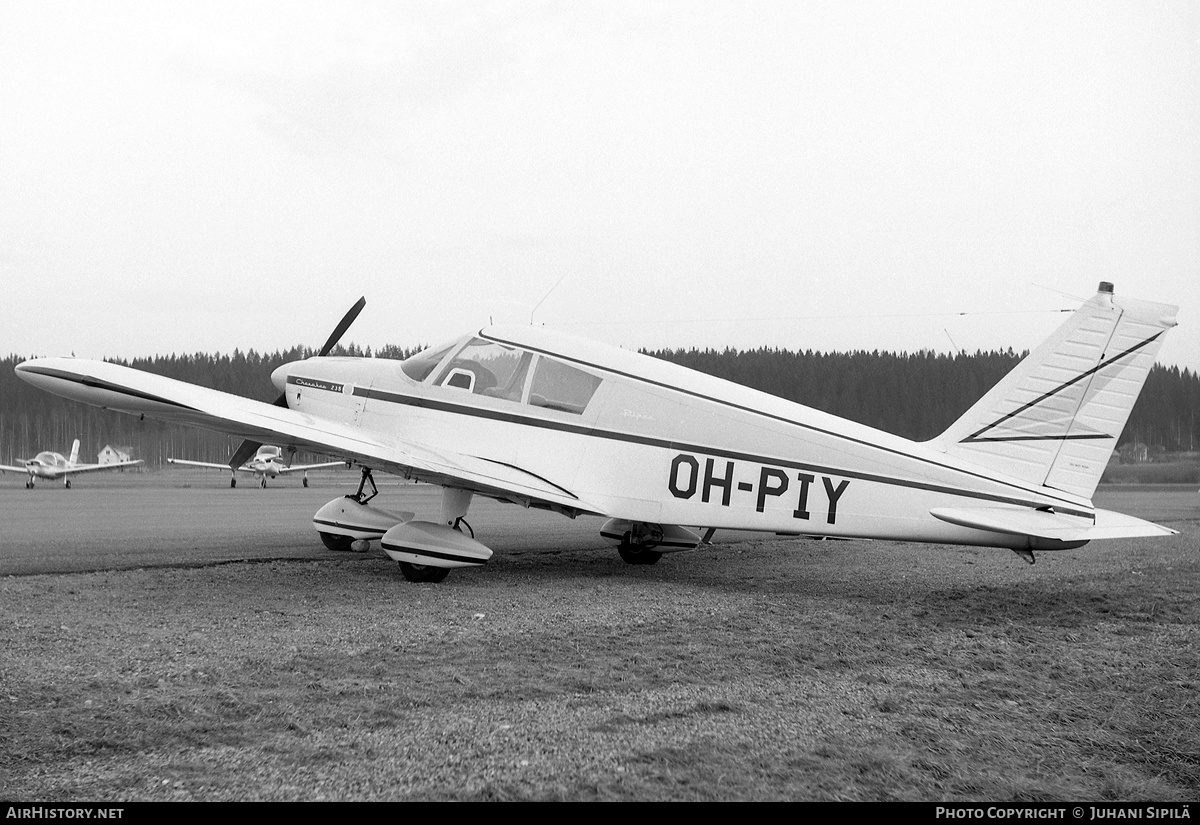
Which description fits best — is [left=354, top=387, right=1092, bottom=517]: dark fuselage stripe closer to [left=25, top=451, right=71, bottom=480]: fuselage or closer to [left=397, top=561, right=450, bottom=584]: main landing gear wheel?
[left=397, top=561, right=450, bottom=584]: main landing gear wheel

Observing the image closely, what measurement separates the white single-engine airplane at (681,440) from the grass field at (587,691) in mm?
810

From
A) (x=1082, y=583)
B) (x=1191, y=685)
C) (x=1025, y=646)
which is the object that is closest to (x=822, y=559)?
(x=1082, y=583)

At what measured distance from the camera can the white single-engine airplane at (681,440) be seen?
801 cm

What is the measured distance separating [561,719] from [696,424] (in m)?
5.14

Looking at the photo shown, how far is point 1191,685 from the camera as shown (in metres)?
5.21

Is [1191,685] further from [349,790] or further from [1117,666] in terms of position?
[349,790]

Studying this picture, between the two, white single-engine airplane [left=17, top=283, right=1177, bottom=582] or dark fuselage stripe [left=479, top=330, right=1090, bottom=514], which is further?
dark fuselage stripe [left=479, top=330, right=1090, bottom=514]

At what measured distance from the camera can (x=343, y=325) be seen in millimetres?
12742

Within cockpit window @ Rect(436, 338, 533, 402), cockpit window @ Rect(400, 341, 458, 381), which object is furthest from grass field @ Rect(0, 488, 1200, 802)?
cockpit window @ Rect(400, 341, 458, 381)

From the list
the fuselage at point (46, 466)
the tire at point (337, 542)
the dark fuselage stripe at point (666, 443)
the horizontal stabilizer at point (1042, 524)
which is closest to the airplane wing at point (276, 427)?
the dark fuselage stripe at point (666, 443)

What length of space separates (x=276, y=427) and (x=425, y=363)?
2467mm

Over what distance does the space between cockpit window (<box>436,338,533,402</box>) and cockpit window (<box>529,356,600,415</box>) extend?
0.56ft

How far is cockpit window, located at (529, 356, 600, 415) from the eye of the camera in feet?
31.4

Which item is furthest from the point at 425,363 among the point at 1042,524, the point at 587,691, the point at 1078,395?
the point at 1078,395
